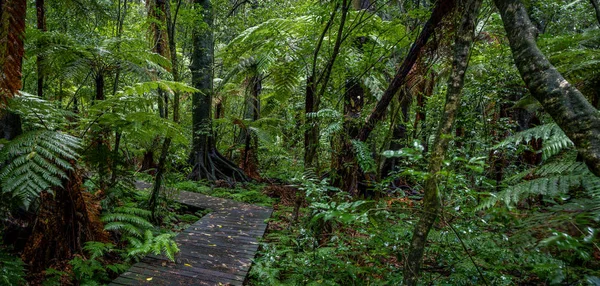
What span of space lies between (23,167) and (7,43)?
113 centimetres

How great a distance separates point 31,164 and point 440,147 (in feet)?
10.1

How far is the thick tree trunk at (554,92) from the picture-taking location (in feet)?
4.66

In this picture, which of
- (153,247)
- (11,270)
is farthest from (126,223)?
(11,270)

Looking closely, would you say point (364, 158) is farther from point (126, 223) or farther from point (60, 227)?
point (60, 227)

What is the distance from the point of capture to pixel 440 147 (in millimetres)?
2156

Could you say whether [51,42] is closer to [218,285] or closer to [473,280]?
[218,285]

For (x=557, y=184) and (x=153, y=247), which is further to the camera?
(x=153, y=247)

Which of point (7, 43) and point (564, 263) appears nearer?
point (564, 263)

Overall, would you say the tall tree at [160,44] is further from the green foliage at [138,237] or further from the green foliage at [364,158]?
the green foliage at [364,158]

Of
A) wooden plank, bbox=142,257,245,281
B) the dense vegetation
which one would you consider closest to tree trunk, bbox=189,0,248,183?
the dense vegetation

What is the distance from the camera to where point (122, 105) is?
12.2ft

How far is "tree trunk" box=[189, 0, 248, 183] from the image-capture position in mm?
8109

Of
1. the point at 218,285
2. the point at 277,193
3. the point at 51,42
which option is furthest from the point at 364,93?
the point at 51,42

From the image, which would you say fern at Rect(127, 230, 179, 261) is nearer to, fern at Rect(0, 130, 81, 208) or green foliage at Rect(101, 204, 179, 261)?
green foliage at Rect(101, 204, 179, 261)
